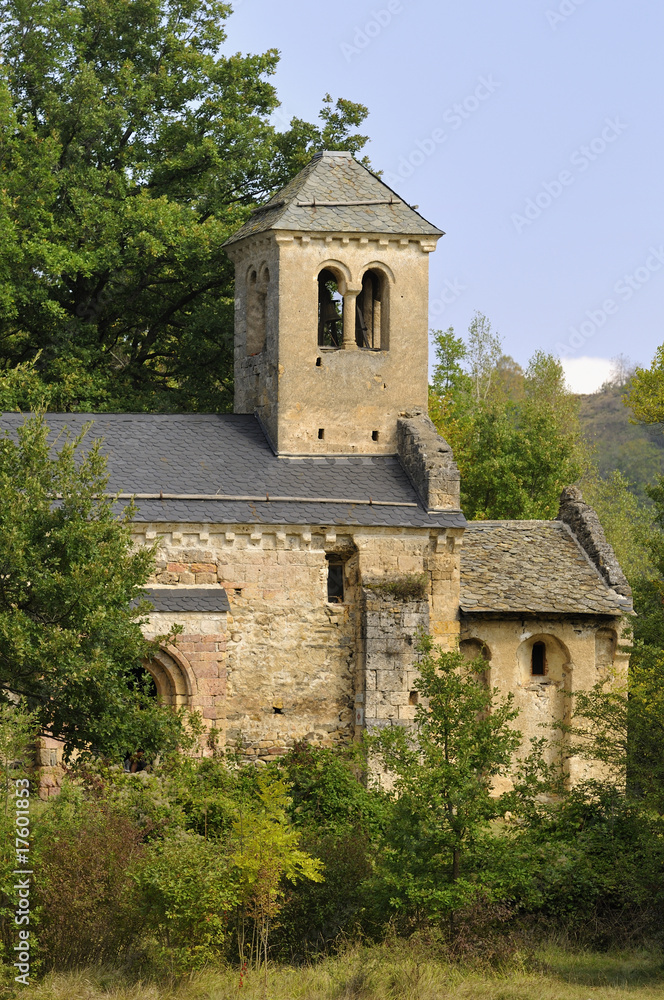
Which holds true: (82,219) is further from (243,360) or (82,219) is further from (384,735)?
(384,735)

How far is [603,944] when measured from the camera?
51.3 ft

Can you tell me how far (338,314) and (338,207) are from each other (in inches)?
74.5

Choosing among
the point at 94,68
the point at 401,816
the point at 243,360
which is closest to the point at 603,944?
the point at 401,816

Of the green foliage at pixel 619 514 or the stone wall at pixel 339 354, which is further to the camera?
the green foliage at pixel 619 514

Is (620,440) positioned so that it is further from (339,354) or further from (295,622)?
(295,622)

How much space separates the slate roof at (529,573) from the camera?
21.7 m

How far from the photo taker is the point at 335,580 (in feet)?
68.3

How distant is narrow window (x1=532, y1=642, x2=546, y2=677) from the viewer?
22.4 m

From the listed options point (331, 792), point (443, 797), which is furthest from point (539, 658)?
point (443, 797)

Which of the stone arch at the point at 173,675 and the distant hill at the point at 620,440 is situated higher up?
the distant hill at the point at 620,440

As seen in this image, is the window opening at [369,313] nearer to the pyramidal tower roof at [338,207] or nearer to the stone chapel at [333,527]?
the stone chapel at [333,527]

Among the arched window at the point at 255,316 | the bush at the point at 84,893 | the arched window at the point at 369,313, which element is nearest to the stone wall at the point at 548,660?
the arched window at the point at 369,313

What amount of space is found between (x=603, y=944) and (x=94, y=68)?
73.6 ft

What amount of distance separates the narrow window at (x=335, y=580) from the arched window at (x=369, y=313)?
4.48 meters
